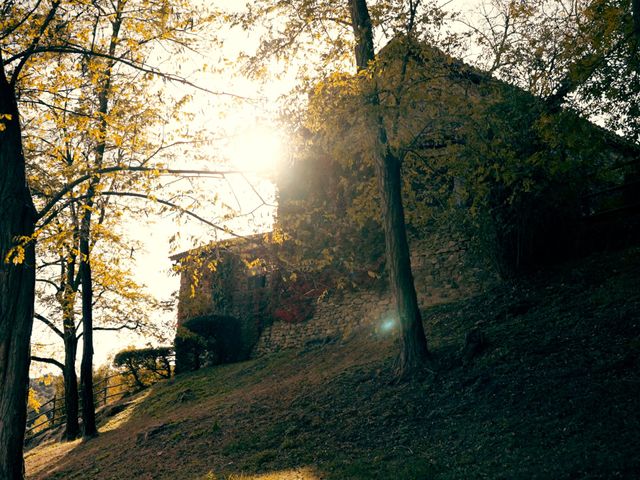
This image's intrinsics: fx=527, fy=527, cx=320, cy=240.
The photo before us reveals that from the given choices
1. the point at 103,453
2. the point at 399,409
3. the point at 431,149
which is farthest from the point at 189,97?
the point at 103,453

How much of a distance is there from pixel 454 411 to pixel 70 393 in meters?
12.0

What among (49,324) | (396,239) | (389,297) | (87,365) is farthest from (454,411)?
(49,324)

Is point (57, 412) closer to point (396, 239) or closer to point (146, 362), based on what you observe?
point (146, 362)

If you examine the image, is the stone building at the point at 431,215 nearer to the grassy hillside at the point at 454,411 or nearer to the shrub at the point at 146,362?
the grassy hillside at the point at 454,411

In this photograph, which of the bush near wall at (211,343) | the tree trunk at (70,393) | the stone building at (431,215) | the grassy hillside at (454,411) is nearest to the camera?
the grassy hillside at (454,411)

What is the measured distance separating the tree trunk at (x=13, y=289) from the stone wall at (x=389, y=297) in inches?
372

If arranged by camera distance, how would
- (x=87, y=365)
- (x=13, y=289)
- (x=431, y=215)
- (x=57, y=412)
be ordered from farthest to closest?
(x=57, y=412) < (x=87, y=365) < (x=431, y=215) < (x=13, y=289)

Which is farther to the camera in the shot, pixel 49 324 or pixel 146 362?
pixel 146 362

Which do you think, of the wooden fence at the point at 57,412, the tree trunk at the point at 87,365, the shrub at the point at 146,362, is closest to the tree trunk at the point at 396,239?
the tree trunk at the point at 87,365

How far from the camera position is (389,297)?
15.2m

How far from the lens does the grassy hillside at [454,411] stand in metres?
5.41

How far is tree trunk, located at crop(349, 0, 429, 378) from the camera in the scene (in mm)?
8953

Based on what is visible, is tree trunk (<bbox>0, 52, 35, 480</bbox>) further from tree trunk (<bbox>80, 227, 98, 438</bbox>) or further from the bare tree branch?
the bare tree branch

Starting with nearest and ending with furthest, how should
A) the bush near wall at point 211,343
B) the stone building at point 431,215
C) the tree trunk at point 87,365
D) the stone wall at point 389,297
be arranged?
the stone building at point 431,215 < the tree trunk at point 87,365 < the stone wall at point 389,297 < the bush near wall at point 211,343
